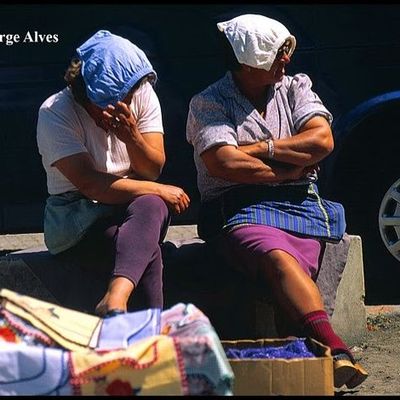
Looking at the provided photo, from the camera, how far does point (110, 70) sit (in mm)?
4535

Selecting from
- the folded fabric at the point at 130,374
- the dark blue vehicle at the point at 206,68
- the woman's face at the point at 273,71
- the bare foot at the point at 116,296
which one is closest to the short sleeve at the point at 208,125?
the woman's face at the point at 273,71

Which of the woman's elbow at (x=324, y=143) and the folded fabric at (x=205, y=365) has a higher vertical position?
the woman's elbow at (x=324, y=143)

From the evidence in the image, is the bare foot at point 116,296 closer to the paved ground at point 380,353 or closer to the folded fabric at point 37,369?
the folded fabric at point 37,369

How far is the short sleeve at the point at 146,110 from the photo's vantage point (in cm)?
479

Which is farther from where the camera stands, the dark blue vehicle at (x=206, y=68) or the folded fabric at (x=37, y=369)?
the dark blue vehicle at (x=206, y=68)

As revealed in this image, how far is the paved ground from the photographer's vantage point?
484cm

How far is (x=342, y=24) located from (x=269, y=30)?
134 cm

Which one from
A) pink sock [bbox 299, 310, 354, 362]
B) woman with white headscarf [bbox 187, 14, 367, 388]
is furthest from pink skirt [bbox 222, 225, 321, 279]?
pink sock [bbox 299, 310, 354, 362]

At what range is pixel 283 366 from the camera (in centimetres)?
407

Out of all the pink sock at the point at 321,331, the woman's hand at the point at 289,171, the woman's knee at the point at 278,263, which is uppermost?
the woman's hand at the point at 289,171

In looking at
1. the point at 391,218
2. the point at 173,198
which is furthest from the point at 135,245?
the point at 391,218

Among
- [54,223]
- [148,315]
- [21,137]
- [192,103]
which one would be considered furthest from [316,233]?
[21,137]

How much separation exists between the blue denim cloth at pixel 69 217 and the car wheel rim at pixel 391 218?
1903mm

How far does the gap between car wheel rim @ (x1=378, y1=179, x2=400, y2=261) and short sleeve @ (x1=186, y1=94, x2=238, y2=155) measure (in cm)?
150
